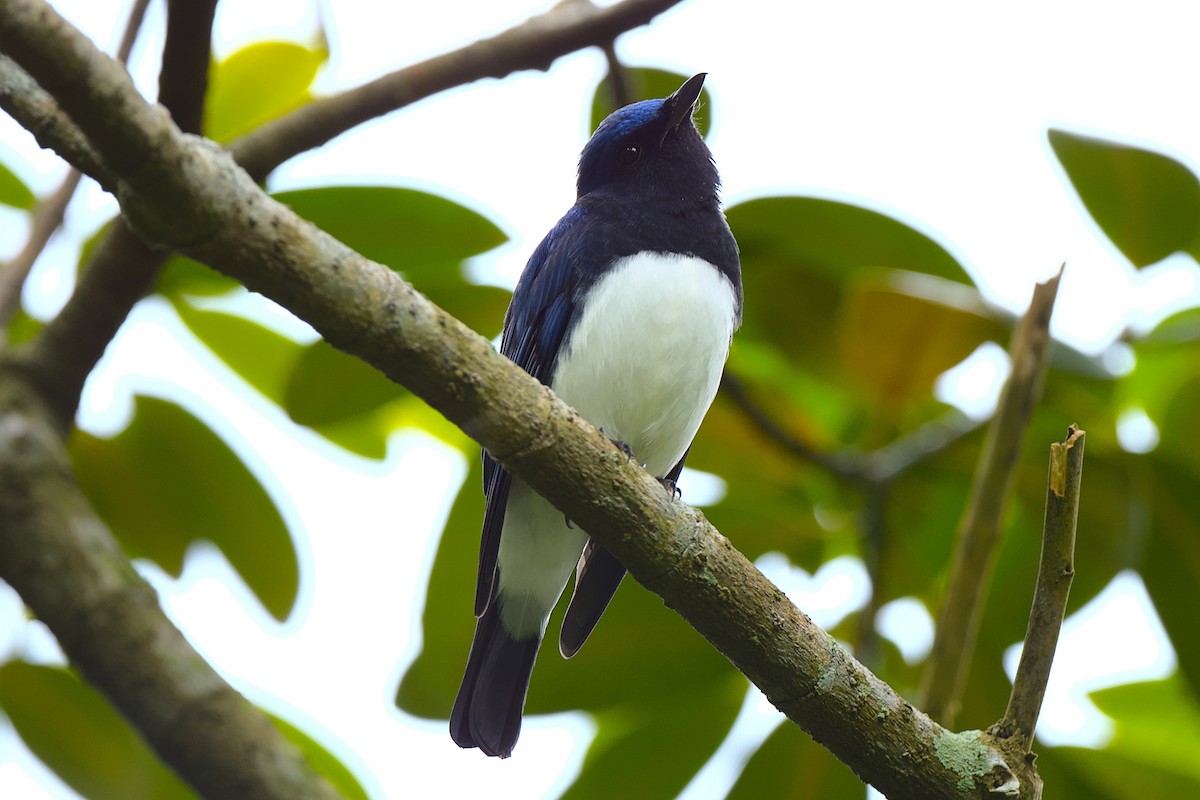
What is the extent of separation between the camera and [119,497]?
12.8 feet

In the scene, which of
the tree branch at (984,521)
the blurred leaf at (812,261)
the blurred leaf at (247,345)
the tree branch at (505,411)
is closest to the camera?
the tree branch at (505,411)

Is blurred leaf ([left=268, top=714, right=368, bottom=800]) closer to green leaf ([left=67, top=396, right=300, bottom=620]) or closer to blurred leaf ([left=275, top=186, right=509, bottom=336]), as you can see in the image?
green leaf ([left=67, top=396, right=300, bottom=620])

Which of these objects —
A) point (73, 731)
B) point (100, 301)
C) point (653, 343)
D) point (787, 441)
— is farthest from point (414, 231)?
point (73, 731)

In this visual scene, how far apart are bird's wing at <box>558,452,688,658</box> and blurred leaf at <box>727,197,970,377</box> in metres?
0.91

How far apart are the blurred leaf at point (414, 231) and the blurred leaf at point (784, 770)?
5.03 feet

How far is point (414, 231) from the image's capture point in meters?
3.65

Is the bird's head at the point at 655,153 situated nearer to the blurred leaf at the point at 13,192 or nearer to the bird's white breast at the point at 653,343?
the bird's white breast at the point at 653,343

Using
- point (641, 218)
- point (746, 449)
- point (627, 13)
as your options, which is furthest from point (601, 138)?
point (746, 449)

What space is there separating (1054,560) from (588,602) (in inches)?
59.9

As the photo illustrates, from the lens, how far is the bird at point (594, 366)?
139 inches

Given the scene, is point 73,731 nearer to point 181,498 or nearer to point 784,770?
point 181,498

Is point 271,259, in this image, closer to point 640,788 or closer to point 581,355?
point 581,355

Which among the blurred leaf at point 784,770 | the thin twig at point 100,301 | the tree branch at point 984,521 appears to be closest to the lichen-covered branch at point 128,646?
the thin twig at point 100,301

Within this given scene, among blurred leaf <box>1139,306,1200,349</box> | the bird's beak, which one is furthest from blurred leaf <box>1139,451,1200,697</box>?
the bird's beak
